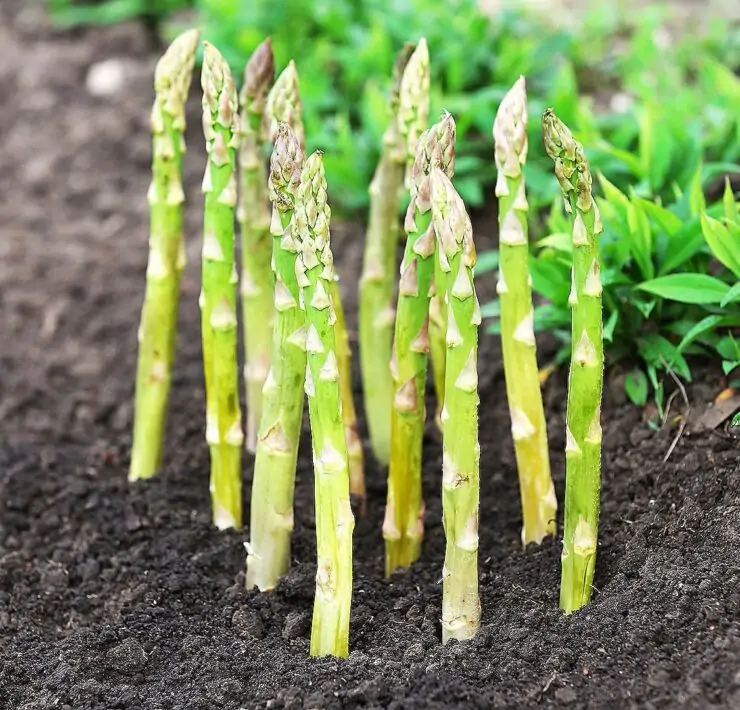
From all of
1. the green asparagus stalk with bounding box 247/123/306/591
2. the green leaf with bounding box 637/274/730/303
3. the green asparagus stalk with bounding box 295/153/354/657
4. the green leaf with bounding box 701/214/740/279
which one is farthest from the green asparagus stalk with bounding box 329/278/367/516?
the green leaf with bounding box 701/214/740/279

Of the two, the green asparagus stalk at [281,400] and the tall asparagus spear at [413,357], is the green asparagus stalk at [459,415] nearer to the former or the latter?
the tall asparagus spear at [413,357]

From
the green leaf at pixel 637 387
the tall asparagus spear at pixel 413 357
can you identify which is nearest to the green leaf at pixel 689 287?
the green leaf at pixel 637 387

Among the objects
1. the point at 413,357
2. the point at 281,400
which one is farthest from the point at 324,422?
the point at 413,357

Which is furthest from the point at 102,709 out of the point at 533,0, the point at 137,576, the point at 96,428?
the point at 533,0

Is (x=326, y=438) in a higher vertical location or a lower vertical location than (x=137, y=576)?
higher

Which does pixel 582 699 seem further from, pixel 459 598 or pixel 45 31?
pixel 45 31
